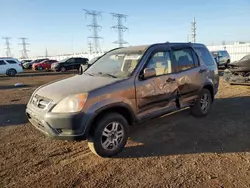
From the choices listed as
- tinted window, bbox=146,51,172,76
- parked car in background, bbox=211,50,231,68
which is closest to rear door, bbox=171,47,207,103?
tinted window, bbox=146,51,172,76

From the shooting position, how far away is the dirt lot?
3.03 meters

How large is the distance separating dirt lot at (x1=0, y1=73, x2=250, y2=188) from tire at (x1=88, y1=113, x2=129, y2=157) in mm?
157

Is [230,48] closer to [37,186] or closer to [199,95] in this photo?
[199,95]

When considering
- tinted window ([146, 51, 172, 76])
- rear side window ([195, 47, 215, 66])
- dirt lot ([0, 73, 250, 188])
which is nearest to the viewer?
dirt lot ([0, 73, 250, 188])

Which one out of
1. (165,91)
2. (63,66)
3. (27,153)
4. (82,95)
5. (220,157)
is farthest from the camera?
(63,66)

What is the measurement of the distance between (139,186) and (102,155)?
93cm

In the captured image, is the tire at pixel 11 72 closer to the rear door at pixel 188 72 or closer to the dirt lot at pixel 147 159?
the dirt lot at pixel 147 159

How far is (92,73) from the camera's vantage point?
4.45 meters

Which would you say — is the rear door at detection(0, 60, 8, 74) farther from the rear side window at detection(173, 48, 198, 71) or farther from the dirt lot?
the rear side window at detection(173, 48, 198, 71)

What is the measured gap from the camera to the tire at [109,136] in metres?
3.46

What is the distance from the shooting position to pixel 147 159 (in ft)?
11.8

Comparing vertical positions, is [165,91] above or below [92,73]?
below

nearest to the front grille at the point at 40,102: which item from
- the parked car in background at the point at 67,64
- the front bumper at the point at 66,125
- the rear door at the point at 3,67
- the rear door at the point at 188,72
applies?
the front bumper at the point at 66,125

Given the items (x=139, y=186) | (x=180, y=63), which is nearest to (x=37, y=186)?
(x=139, y=186)
